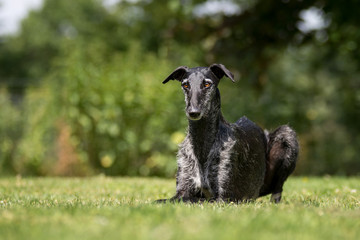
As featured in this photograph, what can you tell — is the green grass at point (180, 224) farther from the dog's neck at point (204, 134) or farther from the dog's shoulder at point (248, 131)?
the dog's shoulder at point (248, 131)

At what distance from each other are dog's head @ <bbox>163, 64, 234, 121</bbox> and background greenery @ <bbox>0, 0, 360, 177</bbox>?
6.37 m

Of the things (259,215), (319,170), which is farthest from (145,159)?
A: (259,215)

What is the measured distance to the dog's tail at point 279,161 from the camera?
6902 millimetres

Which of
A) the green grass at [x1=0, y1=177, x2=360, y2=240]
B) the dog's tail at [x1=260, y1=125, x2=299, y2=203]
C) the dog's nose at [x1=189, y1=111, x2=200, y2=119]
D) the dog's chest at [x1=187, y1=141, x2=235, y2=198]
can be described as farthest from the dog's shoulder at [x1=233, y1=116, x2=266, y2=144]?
the green grass at [x1=0, y1=177, x2=360, y2=240]

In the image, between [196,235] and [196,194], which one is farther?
[196,194]

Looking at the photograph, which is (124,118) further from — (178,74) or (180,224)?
(180,224)

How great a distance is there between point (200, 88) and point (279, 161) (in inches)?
79.5

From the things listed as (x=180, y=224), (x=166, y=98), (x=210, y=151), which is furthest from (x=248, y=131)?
(x=166, y=98)

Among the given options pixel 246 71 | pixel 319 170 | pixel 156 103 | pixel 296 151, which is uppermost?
pixel 246 71

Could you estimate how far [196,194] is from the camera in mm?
5855

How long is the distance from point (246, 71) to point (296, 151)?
9.39m

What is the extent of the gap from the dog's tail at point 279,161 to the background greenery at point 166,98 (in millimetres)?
5315

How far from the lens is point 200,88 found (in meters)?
5.61

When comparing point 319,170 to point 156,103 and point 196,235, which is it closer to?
point 156,103
